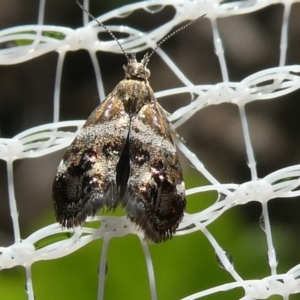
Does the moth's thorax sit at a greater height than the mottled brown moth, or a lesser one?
greater

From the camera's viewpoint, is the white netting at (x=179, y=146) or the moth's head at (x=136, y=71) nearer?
the white netting at (x=179, y=146)

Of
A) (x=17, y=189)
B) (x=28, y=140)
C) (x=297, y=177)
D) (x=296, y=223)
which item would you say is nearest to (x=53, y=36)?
(x=28, y=140)

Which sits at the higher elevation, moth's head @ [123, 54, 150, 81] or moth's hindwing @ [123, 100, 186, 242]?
moth's head @ [123, 54, 150, 81]

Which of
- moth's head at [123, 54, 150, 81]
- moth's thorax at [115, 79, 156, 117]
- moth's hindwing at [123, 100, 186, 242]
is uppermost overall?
moth's head at [123, 54, 150, 81]

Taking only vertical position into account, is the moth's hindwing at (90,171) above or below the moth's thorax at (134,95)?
below

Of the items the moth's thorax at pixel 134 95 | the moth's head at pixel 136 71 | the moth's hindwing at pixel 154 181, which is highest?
the moth's head at pixel 136 71

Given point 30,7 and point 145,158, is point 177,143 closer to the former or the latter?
point 145,158

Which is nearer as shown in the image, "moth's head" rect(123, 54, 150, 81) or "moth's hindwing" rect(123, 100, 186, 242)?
"moth's hindwing" rect(123, 100, 186, 242)
